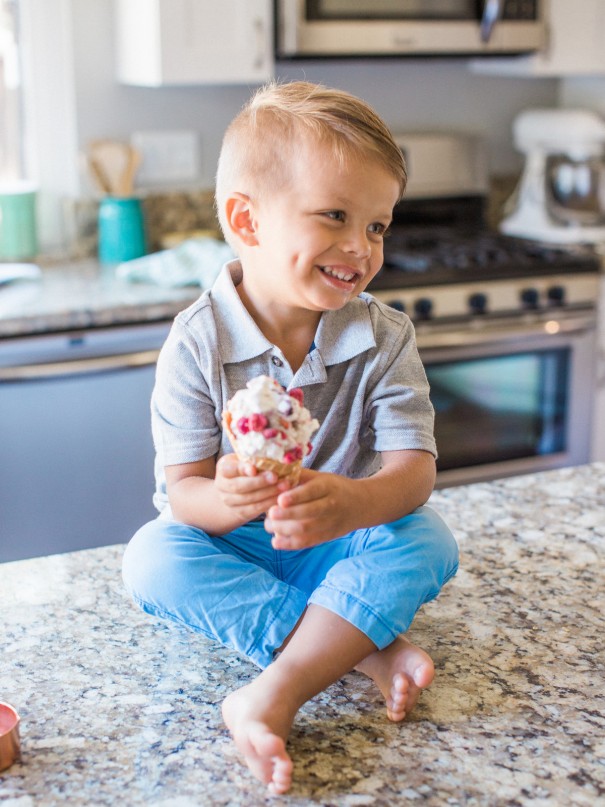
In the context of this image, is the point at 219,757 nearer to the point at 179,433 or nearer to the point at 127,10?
the point at 179,433

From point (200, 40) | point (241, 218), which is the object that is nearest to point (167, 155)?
point (200, 40)

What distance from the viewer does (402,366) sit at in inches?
51.3

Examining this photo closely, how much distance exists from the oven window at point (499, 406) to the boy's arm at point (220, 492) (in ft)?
5.21

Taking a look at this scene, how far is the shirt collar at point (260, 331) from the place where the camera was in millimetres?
1261

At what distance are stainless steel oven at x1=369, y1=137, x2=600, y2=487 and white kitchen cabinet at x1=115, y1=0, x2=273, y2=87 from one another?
65 centimetres

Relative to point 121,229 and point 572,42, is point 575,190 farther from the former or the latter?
point 121,229

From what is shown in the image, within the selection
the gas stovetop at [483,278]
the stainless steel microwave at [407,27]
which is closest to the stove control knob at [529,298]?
the gas stovetop at [483,278]

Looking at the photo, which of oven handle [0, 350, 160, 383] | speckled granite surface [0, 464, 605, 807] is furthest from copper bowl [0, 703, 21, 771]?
oven handle [0, 350, 160, 383]

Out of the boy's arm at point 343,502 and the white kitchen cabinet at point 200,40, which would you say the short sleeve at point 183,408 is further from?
the white kitchen cabinet at point 200,40

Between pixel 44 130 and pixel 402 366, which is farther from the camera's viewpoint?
pixel 44 130

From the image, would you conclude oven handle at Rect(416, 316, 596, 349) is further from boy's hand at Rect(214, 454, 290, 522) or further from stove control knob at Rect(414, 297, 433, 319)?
boy's hand at Rect(214, 454, 290, 522)

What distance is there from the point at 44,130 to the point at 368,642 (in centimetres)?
227

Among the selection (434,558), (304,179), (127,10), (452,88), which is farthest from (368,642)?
(452,88)

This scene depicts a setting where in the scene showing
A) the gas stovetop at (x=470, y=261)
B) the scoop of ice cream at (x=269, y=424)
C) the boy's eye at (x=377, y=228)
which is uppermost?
the boy's eye at (x=377, y=228)
